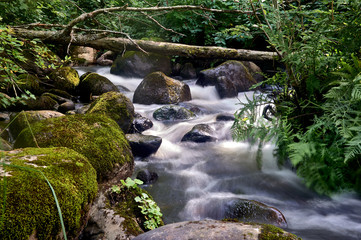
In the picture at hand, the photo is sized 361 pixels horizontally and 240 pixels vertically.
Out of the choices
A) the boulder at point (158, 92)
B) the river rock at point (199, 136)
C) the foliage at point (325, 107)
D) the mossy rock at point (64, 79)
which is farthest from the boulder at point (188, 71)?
the foliage at point (325, 107)

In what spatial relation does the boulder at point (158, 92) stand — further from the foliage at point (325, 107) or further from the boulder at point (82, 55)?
the foliage at point (325, 107)

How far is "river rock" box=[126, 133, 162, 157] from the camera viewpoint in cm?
564

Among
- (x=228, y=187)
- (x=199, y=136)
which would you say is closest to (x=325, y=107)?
(x=228, y=187)

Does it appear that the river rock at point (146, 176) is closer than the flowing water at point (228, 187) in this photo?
No

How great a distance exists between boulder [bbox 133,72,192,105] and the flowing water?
74.5 inches

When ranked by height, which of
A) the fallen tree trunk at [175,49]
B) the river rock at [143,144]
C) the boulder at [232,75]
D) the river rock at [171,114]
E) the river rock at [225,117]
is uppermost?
the fallen tree trunk at [175,49]

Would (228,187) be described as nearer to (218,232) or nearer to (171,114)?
(218,232)

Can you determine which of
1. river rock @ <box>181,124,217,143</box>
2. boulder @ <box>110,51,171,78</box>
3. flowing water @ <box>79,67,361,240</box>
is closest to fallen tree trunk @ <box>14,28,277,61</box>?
boulder @ <box>110,51,171,78</box>

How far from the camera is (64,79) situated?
8.92 meters

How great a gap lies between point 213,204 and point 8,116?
6.32 m

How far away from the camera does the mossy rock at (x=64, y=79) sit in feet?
28.9

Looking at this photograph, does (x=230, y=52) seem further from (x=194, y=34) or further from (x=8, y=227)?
(x=8, y=227)

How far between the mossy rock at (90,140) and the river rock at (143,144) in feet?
5.42

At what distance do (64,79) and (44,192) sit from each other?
26.0ft
